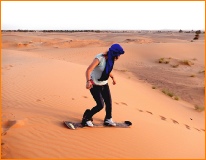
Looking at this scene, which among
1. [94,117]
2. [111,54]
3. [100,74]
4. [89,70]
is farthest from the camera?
[94,117]

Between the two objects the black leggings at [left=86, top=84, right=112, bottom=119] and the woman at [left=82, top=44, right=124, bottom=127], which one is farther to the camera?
the black leggings at [left=86, top=84, right=112, bottom=119]

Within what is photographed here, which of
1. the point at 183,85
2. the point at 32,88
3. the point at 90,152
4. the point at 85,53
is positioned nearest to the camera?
the point at 90,152

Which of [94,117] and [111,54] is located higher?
[111,54]

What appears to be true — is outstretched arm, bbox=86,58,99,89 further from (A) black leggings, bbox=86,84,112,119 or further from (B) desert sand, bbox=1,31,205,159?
(B) desert sand, bbox=1,31,205,159

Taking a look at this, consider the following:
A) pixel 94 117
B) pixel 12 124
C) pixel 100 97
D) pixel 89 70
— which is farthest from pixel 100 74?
pixel 12 124

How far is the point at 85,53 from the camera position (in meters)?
24.3

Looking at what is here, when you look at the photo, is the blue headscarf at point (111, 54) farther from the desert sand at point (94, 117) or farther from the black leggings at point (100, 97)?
the desert sand at point (94, 117)

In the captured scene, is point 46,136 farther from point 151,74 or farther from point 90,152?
point 151,74

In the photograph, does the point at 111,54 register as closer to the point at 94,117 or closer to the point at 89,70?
the point at 89,70

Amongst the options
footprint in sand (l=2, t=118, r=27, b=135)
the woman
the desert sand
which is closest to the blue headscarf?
the woman

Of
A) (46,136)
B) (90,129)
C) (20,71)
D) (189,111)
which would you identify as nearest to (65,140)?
Result: (46,136)

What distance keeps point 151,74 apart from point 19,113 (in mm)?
12303

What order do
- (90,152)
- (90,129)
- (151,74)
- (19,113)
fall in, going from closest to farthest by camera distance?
(90,152) → (90,129) → (19,113) → (151,74)

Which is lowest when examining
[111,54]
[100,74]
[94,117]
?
[94,117]
